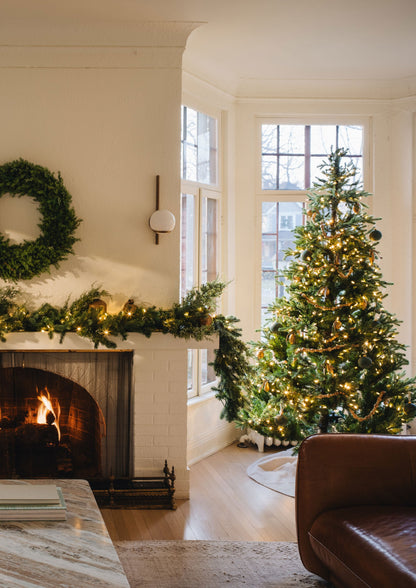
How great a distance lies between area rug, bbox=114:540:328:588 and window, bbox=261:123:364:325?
7.91ft

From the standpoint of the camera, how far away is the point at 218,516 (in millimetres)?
3770

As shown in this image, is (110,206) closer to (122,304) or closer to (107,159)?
(107,159)

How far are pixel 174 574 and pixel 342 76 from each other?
399 cm

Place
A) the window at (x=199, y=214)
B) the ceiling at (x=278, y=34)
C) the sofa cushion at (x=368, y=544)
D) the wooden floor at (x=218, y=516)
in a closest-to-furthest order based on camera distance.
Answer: the sofa cushion at (x=368, y=544), the wooden floor at (x=218, y=516), the ceiling at (x=278, y=34), the window at (x=199, y=214)

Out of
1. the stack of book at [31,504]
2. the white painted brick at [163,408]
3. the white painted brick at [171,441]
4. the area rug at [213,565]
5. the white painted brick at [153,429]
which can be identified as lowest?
the area rug at [213,565]

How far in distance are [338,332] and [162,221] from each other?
1.44 m

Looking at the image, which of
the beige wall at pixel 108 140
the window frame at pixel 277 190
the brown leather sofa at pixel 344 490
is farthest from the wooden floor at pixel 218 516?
the window frame at pixel 277 190

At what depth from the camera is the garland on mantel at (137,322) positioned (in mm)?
3850

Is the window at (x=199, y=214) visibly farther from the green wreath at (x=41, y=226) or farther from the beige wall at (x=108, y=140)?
the green wreath at (x=41, y=226)

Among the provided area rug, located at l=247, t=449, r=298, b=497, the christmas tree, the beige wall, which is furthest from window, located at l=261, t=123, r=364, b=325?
the beige wall

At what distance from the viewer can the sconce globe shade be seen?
3.96m

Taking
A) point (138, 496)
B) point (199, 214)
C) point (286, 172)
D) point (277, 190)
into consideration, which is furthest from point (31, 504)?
point (286, 172)

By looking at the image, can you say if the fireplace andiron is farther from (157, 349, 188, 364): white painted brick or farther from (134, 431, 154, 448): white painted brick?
(157, 349, 188, 364): white painted brick

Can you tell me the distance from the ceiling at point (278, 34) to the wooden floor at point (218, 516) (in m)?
2.98
